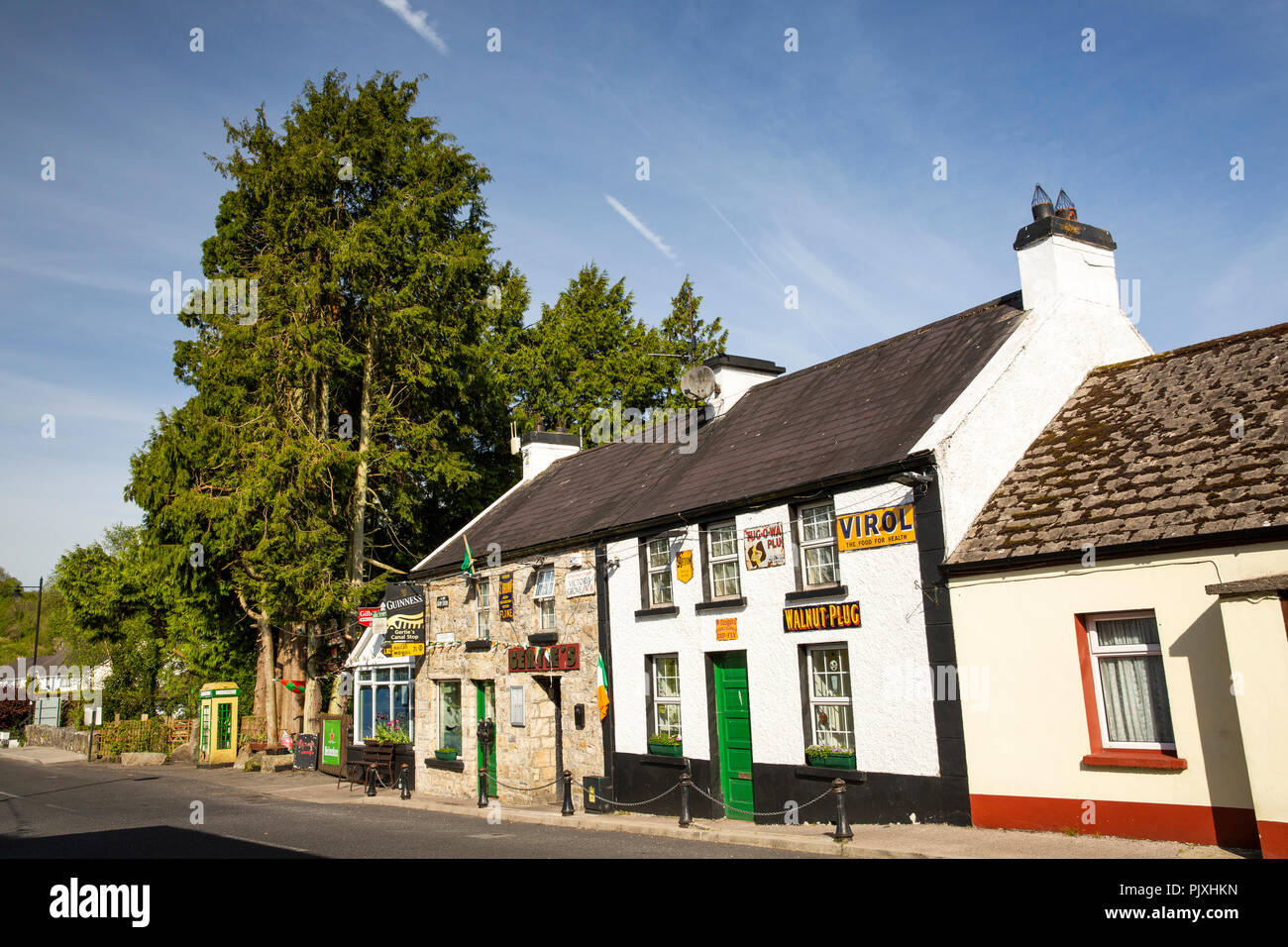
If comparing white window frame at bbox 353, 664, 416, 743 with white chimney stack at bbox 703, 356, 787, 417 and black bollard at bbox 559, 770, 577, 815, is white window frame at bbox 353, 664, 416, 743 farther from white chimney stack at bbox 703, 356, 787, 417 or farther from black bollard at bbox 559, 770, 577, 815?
white chimney stack at bbox 703, 356, 787, 417

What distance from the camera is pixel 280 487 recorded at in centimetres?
2811

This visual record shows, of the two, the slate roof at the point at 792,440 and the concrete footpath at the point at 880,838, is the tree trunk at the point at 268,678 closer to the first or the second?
the slate roof at the point at 792,440

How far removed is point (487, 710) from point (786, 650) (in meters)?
9.24

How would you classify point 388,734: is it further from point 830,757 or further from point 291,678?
point 830,757

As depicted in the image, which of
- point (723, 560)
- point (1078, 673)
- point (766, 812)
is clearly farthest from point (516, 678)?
point (1078, 673)

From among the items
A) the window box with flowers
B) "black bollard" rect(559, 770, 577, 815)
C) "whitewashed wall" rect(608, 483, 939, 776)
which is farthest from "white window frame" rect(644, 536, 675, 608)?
the window box with flowers

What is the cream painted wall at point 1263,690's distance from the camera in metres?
8.83

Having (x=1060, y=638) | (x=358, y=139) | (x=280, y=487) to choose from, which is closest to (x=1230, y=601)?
(x=1060, y=638)

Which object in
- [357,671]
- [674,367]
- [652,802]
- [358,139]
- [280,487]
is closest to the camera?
[652,802]

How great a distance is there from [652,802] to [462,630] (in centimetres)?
764

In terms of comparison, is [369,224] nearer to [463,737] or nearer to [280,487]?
[280,487]

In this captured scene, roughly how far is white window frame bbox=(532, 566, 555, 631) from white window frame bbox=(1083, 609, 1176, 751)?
11237 millimetres

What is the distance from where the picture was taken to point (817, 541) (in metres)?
14.0

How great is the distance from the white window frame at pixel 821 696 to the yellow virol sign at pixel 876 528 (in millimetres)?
1527
